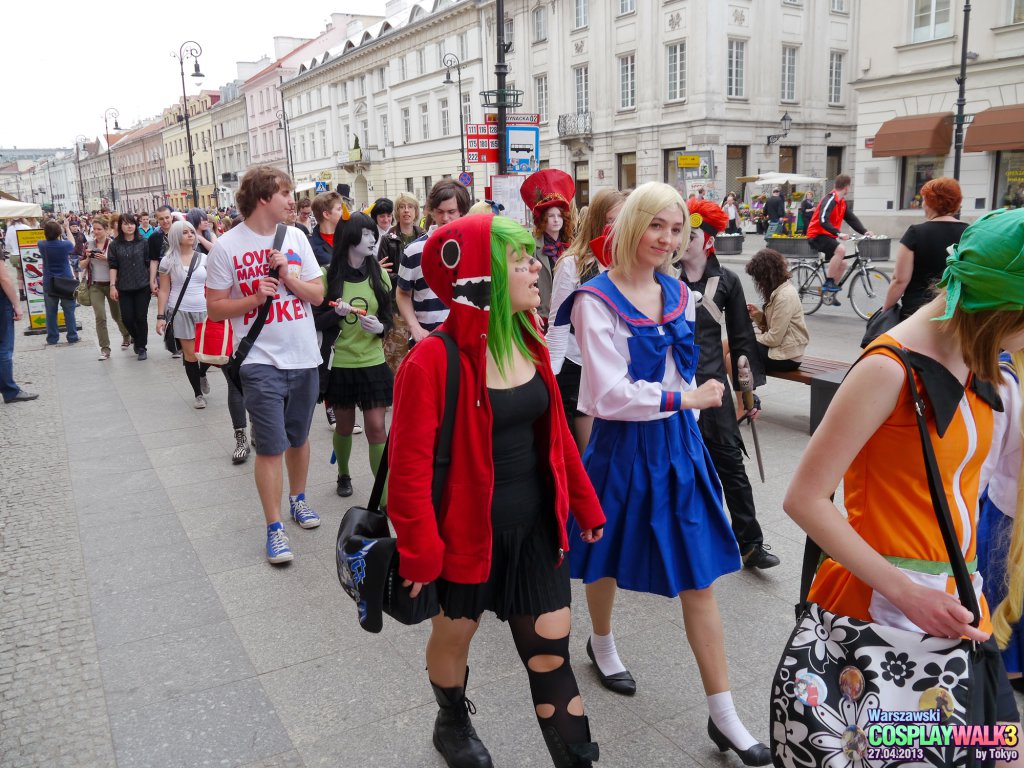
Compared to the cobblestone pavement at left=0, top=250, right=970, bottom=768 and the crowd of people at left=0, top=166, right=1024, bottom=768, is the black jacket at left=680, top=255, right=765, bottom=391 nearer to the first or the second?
the crowd of people at left=0, top=166, right=1024, bottom=768

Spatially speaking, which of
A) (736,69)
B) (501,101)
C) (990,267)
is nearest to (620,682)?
(990,267)

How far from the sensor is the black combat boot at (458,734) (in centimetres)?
265

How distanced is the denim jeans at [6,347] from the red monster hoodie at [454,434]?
823 centimetres

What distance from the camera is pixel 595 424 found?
2.95m

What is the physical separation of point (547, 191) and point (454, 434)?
3.38m

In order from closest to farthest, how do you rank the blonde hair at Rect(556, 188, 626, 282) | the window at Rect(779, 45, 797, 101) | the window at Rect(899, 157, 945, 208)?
the blonde hair at Rect(556, 188, 626, 282) → the window at Rect(899, 157, 945, 208) → the window at Rect(779, 45, 797, 101)

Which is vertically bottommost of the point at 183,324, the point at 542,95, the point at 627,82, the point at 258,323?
the point at 183,324

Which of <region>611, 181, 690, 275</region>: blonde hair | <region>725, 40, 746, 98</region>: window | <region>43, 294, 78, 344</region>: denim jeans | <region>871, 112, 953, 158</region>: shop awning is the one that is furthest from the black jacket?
<region>725, 40, 746, 98</region>: window

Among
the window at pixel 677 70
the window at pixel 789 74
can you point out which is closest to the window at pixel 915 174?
the window at pixel 789 74

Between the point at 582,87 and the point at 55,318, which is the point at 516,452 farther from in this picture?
the point at 582,87

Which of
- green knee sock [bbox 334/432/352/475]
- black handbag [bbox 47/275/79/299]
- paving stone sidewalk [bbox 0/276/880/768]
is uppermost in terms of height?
black handbag [bbox 47/275/79/299]

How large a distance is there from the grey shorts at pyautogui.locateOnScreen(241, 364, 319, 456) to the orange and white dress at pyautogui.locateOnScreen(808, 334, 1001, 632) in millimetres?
3350

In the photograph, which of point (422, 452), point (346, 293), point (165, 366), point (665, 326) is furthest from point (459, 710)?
point (165, 366)

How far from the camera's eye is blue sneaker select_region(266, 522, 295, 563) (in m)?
4.41
